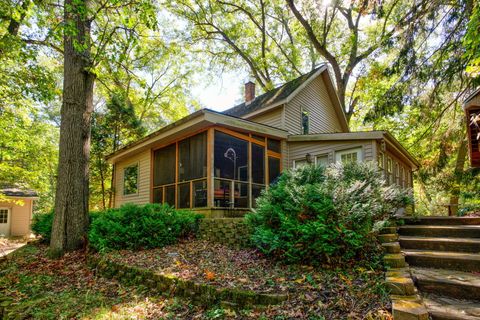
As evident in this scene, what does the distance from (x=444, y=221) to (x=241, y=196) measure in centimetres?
534

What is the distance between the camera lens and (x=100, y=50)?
20.5 feet

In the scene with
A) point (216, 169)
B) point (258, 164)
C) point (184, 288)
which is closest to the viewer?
point (184, 288)

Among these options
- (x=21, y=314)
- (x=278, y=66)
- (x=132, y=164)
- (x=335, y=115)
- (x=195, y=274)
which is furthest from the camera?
(x=278, y=66)

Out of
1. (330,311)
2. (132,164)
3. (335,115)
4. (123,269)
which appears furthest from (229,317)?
(335,115)

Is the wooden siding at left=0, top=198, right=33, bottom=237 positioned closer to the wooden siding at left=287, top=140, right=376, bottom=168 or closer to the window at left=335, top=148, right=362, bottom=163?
the wooden siding at left=287, top=140, right=376, bottom=168

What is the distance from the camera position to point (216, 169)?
845cm

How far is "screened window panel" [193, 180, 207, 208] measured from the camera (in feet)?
27.6

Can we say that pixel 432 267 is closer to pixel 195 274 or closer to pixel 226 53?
pixel 195 274

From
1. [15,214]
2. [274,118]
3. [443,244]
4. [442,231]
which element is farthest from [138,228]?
[15,214]

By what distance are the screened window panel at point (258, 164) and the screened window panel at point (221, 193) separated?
1253 millimetres

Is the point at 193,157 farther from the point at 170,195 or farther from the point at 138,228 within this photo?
the point at 138,228

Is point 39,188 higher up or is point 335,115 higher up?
point 335,115

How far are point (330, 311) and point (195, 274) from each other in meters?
2.09

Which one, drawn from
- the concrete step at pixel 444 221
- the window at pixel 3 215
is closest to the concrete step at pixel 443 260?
the concrete step at pixel 444 221
